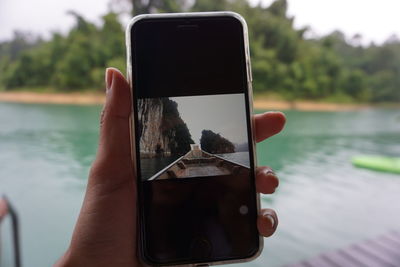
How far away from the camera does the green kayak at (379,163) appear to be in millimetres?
2932

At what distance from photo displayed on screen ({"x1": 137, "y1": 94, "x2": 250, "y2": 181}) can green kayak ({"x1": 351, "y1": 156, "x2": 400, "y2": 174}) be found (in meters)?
2.80

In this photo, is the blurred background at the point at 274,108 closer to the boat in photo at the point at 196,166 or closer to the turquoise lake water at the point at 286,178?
the turquoise lake water at the point at 286,178

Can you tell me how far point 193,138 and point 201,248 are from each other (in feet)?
0.53

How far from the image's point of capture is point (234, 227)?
0.53m

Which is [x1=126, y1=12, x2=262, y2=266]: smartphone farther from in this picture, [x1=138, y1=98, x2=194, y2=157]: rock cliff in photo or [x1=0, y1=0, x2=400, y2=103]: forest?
[x1=0, y1=0, x2=400, y2=103]: forest

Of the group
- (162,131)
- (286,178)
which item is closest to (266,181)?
(162,131)

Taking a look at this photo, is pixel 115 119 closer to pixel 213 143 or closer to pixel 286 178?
pixel 213 143

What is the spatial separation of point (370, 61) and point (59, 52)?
3454 millimetres

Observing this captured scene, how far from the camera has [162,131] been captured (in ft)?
1.77

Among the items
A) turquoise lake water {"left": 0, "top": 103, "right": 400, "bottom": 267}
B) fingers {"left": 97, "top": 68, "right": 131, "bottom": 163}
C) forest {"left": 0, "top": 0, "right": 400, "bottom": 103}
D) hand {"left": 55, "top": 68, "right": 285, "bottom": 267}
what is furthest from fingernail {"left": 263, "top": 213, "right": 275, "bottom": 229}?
forest {"left": 0, "top": 0, "right": 400, "bottom": 103}

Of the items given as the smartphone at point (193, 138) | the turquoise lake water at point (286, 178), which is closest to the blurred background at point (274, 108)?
the turquoise lake water at point (286, 178)

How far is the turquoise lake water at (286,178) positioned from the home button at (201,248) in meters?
1.28

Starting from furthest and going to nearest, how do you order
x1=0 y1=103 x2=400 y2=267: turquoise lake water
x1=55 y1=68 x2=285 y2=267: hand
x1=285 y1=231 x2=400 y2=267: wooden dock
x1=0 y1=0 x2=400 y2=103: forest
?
x1=0 y1=0 x2=400 y2=103: forest < x1=0 y1=103 x2=400 y2=267: turquoise lake water < x1=285 y1=231 x2=400 y2=267: wooden dock < x1=55 y1=68 x2=285 y2=267: hand

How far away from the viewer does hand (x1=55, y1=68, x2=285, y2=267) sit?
1.70ft
